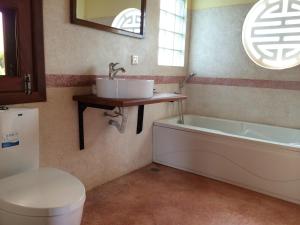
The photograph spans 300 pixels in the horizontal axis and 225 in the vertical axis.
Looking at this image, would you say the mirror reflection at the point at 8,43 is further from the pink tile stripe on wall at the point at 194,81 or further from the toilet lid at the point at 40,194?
the toilet lid at the point at 40,194

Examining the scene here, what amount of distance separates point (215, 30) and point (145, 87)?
1.59 meters

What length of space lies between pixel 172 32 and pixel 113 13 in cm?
103

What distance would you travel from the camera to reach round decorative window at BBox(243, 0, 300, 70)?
2.62m

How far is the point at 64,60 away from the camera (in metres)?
1.85

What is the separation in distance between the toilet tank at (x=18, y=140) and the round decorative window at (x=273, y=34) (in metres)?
2.41

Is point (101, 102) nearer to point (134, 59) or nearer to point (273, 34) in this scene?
point (134, 59)

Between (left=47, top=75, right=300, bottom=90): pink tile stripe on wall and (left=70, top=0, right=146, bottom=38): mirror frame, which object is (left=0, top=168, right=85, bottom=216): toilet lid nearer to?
(left=47, top=75, right=300, bottom=90): pink tile stripe on wall

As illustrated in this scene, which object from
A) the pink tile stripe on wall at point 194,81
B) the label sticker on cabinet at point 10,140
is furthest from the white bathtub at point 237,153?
the label sticker on cabinet at point 10,140

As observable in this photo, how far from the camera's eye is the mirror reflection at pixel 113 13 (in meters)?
1.94

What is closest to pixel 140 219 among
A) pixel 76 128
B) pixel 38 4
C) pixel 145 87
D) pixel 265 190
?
pixel 76 128

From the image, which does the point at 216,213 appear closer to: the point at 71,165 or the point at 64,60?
the point at 71,165

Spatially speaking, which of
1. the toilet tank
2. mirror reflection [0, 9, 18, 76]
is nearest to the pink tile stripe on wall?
mirror reflection [0, 9, 18, 76]

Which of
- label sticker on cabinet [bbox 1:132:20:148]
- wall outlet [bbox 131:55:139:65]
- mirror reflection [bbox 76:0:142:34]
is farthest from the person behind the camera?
wall outlet [bbox 131:55:139:65]

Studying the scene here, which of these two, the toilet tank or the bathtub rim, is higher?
the toilet tank
